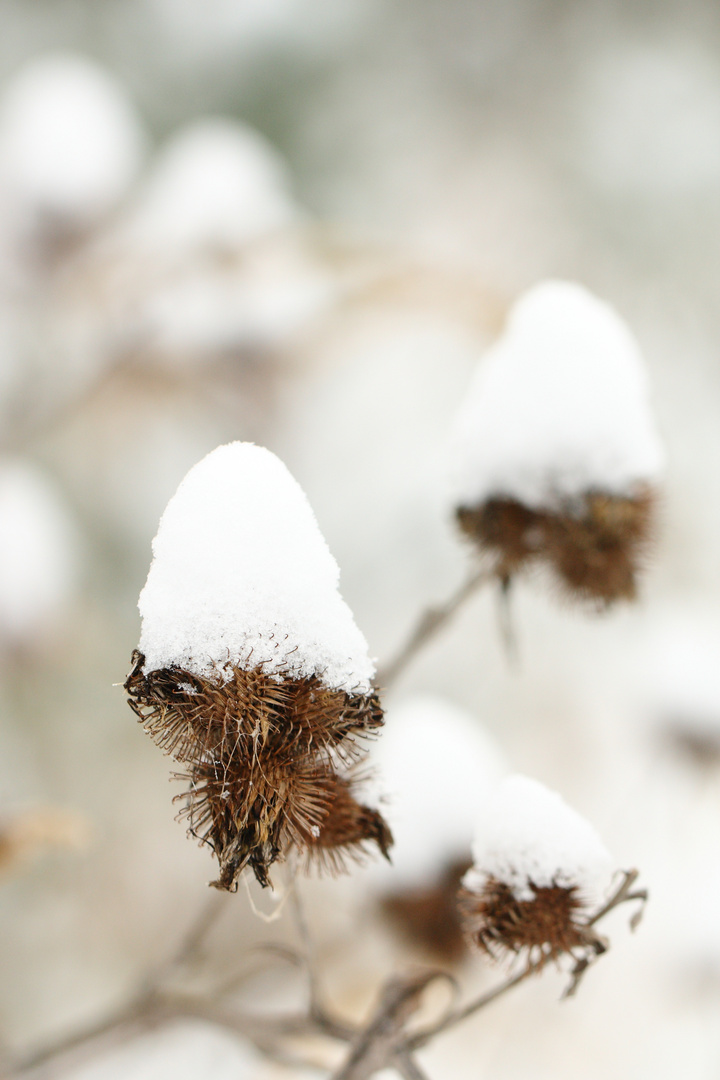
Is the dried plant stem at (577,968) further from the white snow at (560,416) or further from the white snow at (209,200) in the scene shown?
the white snow at (209,200)

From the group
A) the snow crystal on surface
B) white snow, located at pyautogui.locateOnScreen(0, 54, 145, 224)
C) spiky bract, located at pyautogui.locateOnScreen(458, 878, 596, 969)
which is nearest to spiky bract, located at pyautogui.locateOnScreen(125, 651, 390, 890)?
spiky bract, located at pyautogui.locateOnScreen(458, 878, 596, 969)

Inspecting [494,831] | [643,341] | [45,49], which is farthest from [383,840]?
[45,49]

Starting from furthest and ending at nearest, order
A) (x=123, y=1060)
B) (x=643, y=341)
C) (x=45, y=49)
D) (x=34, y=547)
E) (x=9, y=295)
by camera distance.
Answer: (x=45, y=49)
(x=643, y=341)
(x=34, y=547)
(x=9, y=295)
(x=123, y=1060)

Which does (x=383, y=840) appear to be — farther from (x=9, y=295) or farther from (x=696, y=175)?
(x=696, y=175)

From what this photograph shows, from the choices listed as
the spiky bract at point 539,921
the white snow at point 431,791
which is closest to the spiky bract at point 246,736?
the spiky bract at point 539,921

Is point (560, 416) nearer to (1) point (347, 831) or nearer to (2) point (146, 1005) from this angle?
(1) point (347, 831)

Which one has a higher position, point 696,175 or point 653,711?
point 696,175

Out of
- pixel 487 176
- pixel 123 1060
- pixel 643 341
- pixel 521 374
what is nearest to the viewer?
pixel 521 374
